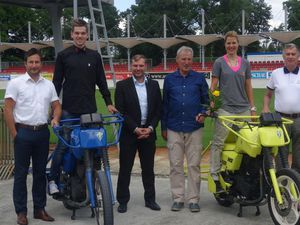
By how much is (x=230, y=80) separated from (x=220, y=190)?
51.2 inches

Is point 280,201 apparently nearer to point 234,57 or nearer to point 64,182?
point 234,57

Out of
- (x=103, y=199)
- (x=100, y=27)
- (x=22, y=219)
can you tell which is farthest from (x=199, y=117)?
(x=100, y=27)

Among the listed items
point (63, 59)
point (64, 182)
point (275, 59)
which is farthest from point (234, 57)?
point (275, 59)

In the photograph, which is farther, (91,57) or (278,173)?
(91,57)

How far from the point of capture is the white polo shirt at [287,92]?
6.02 meters

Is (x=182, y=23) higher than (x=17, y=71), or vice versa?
(x=182, y=23)

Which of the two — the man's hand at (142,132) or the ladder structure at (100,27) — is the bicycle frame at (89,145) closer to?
the man's hand at (142,132)

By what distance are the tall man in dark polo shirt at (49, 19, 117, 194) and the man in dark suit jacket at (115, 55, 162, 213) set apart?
22 centimetres

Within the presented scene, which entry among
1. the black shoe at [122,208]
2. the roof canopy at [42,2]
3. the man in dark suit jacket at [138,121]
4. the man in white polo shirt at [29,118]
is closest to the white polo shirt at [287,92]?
the man in dark suit jacket at [138,121]

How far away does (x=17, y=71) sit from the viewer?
154 ft

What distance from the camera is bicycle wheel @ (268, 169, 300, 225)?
485 cm

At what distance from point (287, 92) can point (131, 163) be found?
2036mm

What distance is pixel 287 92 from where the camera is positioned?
605cm

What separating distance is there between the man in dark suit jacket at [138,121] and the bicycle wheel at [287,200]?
153 cm
